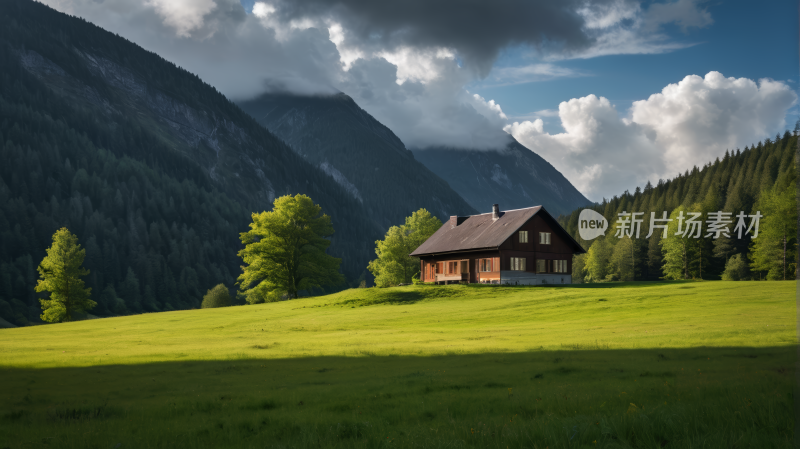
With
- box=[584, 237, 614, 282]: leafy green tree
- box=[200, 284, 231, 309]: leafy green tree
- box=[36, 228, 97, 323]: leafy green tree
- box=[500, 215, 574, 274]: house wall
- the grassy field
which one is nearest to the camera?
the grassy field

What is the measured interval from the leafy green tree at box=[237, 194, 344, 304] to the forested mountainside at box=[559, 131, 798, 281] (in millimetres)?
69062

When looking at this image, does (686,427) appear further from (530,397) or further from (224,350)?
(224,350)


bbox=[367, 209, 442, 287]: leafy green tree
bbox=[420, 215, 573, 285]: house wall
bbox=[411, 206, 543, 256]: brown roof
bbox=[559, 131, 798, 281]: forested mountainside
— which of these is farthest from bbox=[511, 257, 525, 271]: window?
bbox=[559, 131, 798, 281]: forested mountainside

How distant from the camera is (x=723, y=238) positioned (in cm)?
11588

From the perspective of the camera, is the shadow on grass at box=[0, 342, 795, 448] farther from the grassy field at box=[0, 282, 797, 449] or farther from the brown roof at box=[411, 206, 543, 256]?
the brown roof at box=[411, 206, 543, 256]

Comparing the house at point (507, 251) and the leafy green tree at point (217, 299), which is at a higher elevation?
the house at point (507, 251)

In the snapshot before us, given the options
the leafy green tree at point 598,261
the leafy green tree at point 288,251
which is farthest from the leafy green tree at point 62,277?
the leafy green tree at point 598,261

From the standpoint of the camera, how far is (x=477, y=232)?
244 ft

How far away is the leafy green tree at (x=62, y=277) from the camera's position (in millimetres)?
80062

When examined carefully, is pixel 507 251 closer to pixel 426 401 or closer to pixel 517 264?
pixel 517 264

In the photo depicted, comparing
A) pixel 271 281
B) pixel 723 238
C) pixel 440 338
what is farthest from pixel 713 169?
pixel 440 338

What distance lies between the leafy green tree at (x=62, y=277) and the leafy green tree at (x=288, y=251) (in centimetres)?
2775

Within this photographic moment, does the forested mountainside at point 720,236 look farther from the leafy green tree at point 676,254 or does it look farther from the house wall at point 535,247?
the house wall at point 535,247

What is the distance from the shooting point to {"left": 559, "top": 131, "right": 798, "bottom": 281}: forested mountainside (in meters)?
94.7
